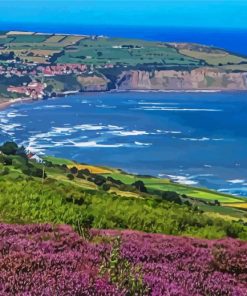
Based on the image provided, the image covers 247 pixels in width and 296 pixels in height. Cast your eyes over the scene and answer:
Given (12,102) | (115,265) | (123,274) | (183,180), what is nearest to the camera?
(123,274)

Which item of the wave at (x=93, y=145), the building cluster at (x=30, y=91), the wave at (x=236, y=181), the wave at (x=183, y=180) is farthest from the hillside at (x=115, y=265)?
the building cluster at (x=30, y=91)

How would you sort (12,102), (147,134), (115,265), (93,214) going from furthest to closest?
(12,102) → (147,134) → (93,214) → (115,265)

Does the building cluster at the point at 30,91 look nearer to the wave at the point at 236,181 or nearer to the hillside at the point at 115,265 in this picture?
the wave at the point at 236,181

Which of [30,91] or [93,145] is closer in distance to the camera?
[93,145]

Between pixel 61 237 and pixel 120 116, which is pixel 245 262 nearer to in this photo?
pixel 61 237

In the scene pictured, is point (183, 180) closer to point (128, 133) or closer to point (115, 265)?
point (128, 133)

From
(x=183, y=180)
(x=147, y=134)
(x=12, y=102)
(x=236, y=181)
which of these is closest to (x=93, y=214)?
(x=183, y=180)

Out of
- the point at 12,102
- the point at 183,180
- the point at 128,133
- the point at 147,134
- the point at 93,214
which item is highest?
the point at 93,214

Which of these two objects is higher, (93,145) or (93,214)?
(93,214)

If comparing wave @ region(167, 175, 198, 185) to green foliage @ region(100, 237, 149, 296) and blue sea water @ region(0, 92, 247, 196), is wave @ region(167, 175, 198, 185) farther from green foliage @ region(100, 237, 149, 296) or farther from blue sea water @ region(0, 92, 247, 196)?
green foliage @ region(100, 237, 149, 296)
